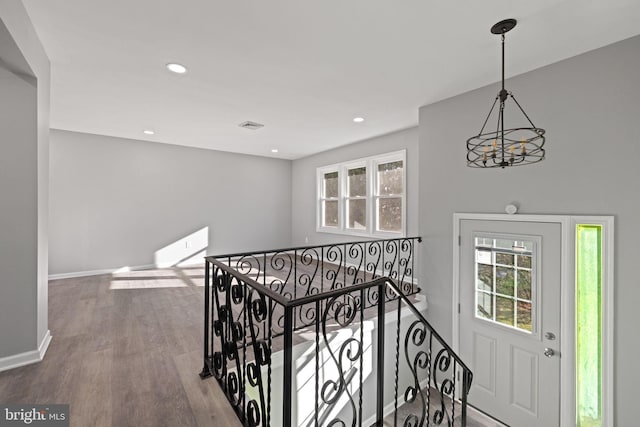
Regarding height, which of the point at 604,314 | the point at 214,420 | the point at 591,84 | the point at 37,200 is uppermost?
the point at 591,84

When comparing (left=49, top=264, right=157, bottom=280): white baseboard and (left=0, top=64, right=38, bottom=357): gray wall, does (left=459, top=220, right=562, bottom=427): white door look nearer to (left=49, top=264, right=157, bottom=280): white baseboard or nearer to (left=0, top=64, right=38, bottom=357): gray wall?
(left=0, top=64, right=38, bottom=357): gray wall

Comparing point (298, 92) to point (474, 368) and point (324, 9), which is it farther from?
point (474, 368)

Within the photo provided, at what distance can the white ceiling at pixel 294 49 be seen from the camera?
6.48 ft

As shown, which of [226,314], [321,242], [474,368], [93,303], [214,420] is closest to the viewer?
[214,420]

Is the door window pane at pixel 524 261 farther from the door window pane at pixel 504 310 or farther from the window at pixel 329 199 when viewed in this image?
the window at pixel 329 199

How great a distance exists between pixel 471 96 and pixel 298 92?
2021 mm

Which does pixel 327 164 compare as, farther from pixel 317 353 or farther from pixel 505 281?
pixel 317 353

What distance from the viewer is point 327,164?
21.7 ft

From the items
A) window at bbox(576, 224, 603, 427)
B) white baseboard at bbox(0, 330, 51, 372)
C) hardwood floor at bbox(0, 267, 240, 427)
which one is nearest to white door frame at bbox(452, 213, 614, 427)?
window at bbox(576, 224, 603, 427)

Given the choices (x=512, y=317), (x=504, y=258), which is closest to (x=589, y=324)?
(x=512, y=317)

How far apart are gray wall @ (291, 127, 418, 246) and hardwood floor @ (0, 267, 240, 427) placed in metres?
3.54

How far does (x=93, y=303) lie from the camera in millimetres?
3740

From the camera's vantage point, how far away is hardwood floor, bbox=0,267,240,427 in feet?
5.90

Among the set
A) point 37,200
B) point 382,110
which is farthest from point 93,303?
point 382,110
